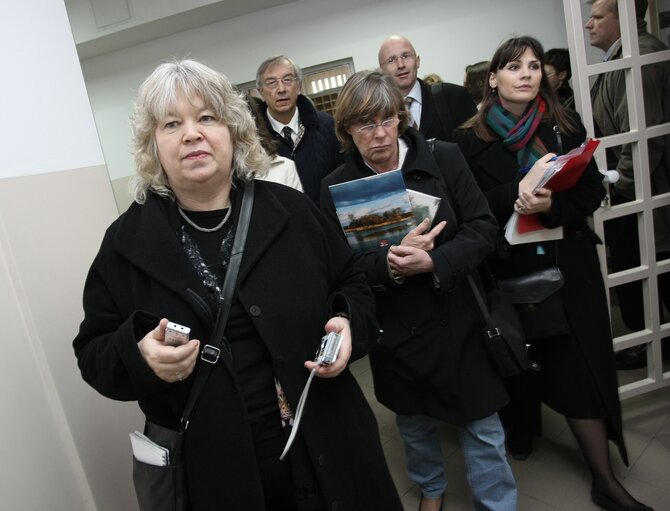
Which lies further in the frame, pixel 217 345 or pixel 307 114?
Result: pixel 307 114

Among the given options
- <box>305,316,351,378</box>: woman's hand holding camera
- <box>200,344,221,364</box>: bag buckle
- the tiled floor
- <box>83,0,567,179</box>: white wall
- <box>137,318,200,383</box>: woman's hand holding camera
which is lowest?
the tiled floor

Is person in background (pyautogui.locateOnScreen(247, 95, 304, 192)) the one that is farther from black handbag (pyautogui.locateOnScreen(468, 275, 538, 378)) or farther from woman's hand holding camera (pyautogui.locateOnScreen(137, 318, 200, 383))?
woman's hand holding camera (pyautogui.locateOnScreen(137, 318, 200, 383))

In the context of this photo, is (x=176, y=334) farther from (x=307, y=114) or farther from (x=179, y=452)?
(x=307, y=114)

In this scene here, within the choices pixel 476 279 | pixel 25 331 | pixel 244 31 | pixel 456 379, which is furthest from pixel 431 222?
pixel 244 31

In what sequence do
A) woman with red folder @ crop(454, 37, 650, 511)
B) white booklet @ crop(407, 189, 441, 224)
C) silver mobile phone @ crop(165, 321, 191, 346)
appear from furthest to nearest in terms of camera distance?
woman with red folder @ crop(454, 37, 650, 511) → white booklet @ crop(407, 189, 441, 224) → silver mobile phone @ crop(165, 321, 191, 346)

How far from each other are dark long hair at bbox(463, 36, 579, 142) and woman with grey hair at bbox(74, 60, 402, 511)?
1127mm

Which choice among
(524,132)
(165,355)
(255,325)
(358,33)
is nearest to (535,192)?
(524,132)

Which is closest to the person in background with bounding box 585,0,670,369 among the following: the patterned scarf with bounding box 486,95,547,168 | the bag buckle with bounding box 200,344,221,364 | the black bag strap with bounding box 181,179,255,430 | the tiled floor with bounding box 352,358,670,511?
the tiled floor with bounding box 352,358,670,511

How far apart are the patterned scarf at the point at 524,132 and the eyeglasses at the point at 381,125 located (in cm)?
55

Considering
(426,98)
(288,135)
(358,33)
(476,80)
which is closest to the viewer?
(426,98)

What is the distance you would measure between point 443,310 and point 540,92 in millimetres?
1042

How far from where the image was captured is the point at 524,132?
1.95 meters

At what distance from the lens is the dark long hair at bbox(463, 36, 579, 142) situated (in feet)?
6.41

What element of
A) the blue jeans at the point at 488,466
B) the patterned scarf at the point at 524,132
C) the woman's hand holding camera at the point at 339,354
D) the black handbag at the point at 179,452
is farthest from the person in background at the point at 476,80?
the black handbag at the point at 179,452
